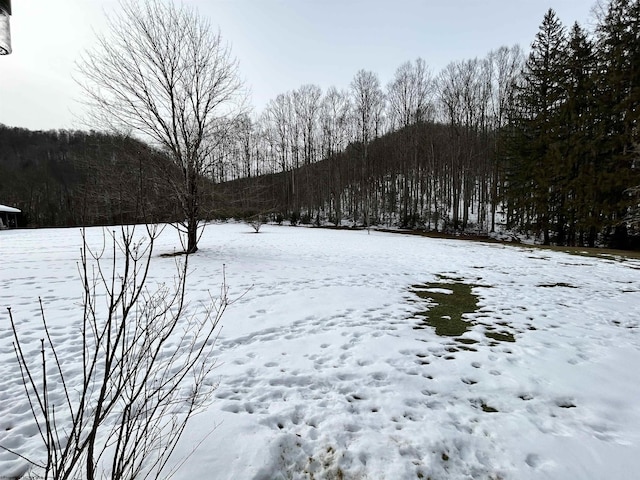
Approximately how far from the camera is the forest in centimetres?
988

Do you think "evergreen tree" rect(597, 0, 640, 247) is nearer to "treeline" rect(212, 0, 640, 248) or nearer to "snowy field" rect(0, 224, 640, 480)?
"treeline" rect(212, 0, 640, 248)

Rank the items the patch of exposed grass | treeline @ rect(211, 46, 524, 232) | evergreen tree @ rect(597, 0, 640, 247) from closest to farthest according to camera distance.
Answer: the patch of exposed grass → evergreen tree @ rect(597, 0, 640, 247) → treeline @ rect(211, 46, 524, 232)

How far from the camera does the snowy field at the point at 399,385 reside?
88.5 inches

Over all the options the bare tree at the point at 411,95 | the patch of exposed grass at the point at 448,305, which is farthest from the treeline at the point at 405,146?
the patch of exposed grass at the point at 448,305

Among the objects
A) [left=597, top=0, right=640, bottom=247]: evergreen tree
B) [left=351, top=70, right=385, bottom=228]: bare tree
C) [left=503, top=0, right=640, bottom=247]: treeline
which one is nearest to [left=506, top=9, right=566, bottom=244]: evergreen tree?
[left=503, top=0, right=640, bottom=247]: treeline

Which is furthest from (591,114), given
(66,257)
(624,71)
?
(66,257)

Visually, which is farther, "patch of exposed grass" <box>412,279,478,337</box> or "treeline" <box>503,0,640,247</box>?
"treeline" <box>503,0,640,247</box>

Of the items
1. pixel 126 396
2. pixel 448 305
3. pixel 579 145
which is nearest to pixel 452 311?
pixel 448 305

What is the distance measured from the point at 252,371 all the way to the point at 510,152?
2606 cm

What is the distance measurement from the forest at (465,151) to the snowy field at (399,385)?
192 cm

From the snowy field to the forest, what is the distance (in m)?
1.92

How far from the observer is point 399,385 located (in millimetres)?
3197

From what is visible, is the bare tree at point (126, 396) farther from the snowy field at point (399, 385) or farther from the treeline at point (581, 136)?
the treeline at point (581, 136)

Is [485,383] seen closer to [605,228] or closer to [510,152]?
[605,228]
